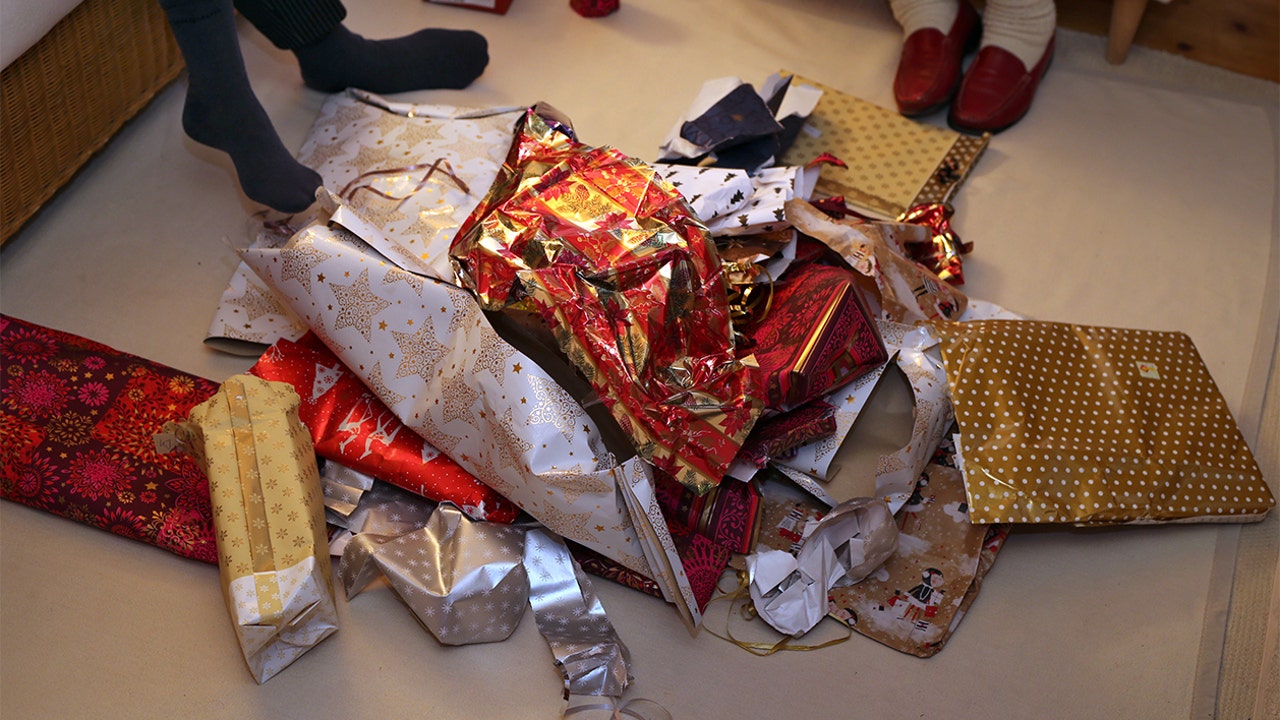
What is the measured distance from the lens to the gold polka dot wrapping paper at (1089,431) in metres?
1.08

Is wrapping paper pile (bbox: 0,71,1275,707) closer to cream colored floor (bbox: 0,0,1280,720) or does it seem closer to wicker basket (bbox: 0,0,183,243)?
cream colored floor (bbox: 0,0,1280,720)

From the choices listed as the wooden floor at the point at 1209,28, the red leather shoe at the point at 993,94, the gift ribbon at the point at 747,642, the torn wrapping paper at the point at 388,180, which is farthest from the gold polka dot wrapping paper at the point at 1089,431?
the wooden floor at the point at 1209,28

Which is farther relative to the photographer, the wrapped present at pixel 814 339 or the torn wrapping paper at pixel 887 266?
the torn wrapping paper at pixel 887 266

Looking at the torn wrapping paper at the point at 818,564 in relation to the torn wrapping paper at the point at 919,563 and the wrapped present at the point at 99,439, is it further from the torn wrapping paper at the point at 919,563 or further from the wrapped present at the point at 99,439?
the wrapped present at the point at 99,439

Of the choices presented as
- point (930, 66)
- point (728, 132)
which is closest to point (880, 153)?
point (930, 66)

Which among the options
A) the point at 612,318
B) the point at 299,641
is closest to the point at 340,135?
the point at 612,318

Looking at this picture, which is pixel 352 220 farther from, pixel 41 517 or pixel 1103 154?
pixel 1103 154

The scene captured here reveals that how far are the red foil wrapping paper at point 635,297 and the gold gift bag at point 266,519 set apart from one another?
0.82 ft

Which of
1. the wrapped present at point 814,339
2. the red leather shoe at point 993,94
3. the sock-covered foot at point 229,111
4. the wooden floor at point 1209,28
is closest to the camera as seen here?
the wrapped present at point 814,339

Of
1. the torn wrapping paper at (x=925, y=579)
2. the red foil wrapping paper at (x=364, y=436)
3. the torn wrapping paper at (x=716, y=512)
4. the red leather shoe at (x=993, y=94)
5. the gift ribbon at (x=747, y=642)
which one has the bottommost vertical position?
the gift ribbon at (x=747, y=642)

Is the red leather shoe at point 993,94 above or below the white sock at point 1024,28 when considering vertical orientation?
below

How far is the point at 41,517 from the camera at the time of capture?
1.11m

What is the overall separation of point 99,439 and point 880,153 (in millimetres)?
1128

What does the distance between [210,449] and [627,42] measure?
1039 mm
